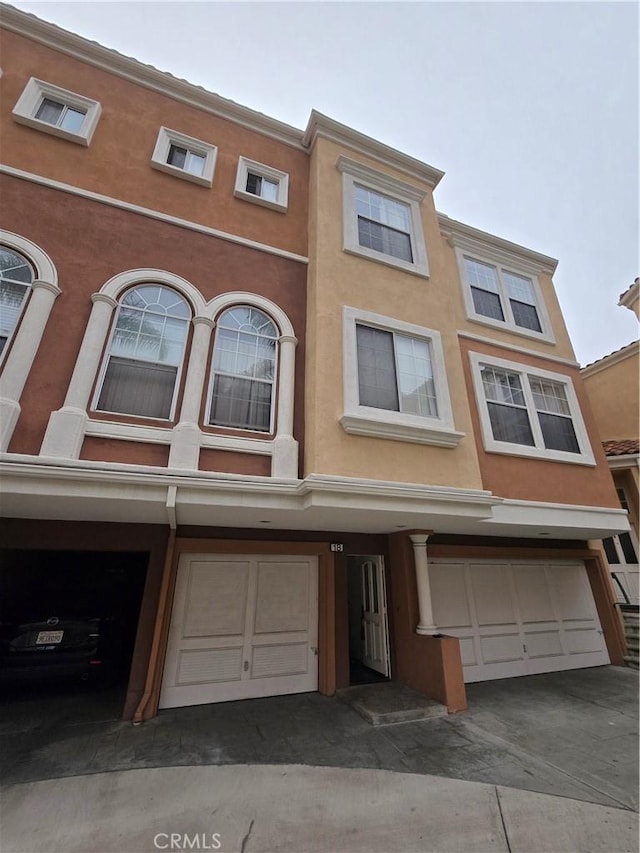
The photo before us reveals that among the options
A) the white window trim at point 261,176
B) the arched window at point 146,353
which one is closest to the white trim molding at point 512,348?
the white window trim at point 261,176

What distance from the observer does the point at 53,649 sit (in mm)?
5691

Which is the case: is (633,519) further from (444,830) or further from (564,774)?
(444,830)

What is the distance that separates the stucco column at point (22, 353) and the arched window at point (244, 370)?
7.05ft

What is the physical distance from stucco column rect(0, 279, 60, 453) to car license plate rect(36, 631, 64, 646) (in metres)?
3.33

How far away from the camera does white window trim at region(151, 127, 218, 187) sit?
6445 mm

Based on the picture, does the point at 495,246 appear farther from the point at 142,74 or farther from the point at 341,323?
the point at 142,74

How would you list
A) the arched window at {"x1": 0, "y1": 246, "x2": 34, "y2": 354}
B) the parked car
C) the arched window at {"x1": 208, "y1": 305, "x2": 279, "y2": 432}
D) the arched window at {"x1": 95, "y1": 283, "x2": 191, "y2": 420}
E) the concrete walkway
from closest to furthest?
the concrete walkway < the arched window at {"x1": 0, "y1": 246, "x2": 34, "y2": 354} < the arched window at {"x1": 95, "y1": 283, "x2": 191, "y2": 420} < the arched window at {"x1": 208, "y1": 305, "x2": 279, "y2": 432} < the parked car

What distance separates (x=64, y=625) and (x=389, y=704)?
5076 millimetres

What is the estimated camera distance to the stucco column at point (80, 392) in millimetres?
4348

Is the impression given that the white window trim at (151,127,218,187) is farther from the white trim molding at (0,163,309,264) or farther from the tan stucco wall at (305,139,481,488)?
the tan stucco wall at (305,139,481,488)

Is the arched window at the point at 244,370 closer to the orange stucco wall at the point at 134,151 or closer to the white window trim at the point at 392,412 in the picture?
the white window trim at the point at 392,412

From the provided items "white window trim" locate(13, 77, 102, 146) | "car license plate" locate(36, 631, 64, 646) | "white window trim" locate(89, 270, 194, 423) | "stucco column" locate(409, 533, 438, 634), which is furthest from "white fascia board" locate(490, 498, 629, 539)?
"white window trim" locate(13, 77, 102, 146)

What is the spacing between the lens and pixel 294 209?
23.6 ft

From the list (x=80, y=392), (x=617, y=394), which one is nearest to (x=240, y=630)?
(x=80, y=392)
